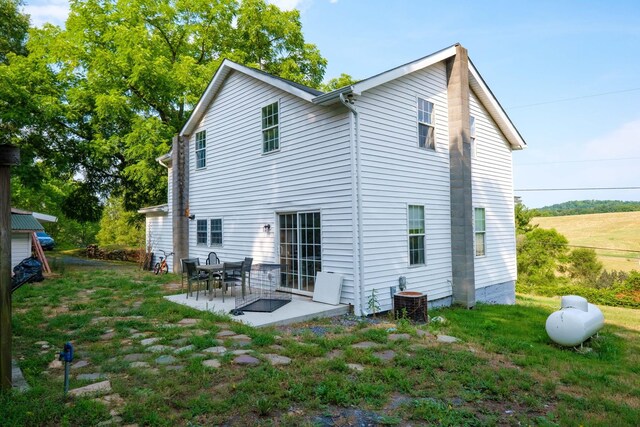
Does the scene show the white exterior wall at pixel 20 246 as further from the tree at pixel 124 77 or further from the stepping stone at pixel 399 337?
the stepping stone at pixel 399 337

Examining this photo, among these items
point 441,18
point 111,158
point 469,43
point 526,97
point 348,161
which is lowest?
point 348,161

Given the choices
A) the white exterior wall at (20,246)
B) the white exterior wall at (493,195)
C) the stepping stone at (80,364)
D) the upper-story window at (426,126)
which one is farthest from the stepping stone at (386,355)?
the white exterior wall at (20,246)

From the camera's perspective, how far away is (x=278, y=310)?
772cm

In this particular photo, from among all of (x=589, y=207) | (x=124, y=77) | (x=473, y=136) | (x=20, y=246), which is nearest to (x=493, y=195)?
(x=473, y=136)

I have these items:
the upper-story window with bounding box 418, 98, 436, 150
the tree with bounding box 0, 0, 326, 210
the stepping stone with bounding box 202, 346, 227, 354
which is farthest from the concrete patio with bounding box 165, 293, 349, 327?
the tree with bounding box 0, 0, 326, 210

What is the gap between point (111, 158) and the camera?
2006 centimetres

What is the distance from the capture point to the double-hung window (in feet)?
30.3

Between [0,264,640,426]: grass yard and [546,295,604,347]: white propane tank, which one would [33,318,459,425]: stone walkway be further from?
[546,295,604,347]: white propane tank

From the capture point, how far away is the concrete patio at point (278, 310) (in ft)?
Result: 23.0

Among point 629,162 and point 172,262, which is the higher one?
point 629,162

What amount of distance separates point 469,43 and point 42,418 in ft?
40.4

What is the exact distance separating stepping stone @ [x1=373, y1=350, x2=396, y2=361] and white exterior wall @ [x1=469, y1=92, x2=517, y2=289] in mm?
6925

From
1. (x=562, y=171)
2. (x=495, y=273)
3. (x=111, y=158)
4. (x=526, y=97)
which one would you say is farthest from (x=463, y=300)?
(x=562, y=171)

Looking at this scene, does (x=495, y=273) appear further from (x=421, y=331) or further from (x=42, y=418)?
(x=42, y=418)
